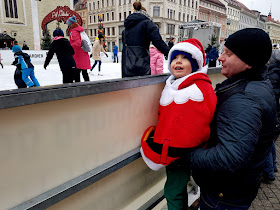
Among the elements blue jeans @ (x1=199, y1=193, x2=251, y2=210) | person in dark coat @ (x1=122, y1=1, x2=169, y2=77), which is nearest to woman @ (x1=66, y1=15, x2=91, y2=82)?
person in dark coat @ (x1=122, y1=1, x2=169, y2=77)

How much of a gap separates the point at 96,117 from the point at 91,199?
2.12 feet

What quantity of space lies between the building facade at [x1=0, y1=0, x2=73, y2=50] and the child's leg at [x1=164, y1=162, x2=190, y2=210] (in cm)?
3362

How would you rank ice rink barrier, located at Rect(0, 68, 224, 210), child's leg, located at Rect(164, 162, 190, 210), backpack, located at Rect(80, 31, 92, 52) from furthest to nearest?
1. backpack, located at Rect(80, 31, 92, 52)
2. child's leg, located at Rect(164, 162, 190, 210)
3. ice rink barrier, located at Rect(0, 68, 224, 210)

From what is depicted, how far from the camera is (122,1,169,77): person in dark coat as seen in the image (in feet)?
10.9

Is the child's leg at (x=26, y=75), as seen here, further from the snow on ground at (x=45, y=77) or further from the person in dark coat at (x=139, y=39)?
the person in dark coat at (x=139, y=39)

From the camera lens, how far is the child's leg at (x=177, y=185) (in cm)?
179

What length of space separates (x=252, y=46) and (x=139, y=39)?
7.82 feet

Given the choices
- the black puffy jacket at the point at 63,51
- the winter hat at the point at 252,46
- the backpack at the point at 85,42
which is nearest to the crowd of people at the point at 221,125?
the winter hat at the point at 252,46

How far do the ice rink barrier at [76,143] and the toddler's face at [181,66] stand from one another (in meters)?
0.25

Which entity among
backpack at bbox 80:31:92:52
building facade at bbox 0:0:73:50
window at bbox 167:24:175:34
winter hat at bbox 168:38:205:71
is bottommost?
winter hat at bbox 168:38:205:71

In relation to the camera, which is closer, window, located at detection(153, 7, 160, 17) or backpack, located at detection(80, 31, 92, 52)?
backpack, located at detection(80, 31, 92, 52)

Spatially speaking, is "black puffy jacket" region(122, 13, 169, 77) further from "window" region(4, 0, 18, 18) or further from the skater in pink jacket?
"window" region(4, 0, 18, 18)

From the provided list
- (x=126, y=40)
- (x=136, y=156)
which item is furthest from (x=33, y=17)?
(x=136, y=156)

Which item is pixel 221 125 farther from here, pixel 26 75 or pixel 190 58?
pixel 26 75
